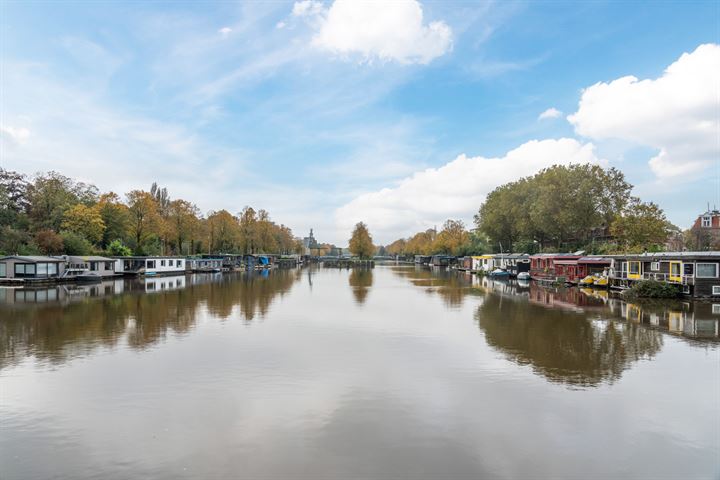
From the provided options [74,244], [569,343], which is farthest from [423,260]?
[569,343]

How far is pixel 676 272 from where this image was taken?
36844 millimetres

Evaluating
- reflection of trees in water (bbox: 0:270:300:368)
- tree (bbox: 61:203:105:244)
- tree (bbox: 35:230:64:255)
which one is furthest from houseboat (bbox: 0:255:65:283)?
reflection of trees in water (bbox: 0:270:300:368)

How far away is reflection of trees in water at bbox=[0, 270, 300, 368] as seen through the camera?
18019mm

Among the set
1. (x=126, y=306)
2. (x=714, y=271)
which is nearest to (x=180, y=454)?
(x=126, y=306)

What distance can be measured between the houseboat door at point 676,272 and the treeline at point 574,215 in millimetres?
12834

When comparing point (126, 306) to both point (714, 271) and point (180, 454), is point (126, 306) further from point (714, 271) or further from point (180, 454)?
point (714, 271)

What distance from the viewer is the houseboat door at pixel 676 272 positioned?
3612cm

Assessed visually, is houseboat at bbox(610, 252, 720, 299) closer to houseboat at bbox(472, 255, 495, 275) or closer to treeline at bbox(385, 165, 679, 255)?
treeline at bbox(385, 165, 679, 255)

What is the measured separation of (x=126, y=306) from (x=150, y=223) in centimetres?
4752

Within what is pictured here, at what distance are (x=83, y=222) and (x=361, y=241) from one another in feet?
294

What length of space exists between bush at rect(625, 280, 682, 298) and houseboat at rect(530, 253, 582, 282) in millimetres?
18901

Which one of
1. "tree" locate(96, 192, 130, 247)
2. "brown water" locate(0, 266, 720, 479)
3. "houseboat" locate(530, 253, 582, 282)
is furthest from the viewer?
"tree" locate(96, 192, 130, 247)

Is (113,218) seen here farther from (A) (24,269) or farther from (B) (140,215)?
(A) (24,269)

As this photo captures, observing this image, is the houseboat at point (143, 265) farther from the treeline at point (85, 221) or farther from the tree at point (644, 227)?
the tree at point (644, 227)
